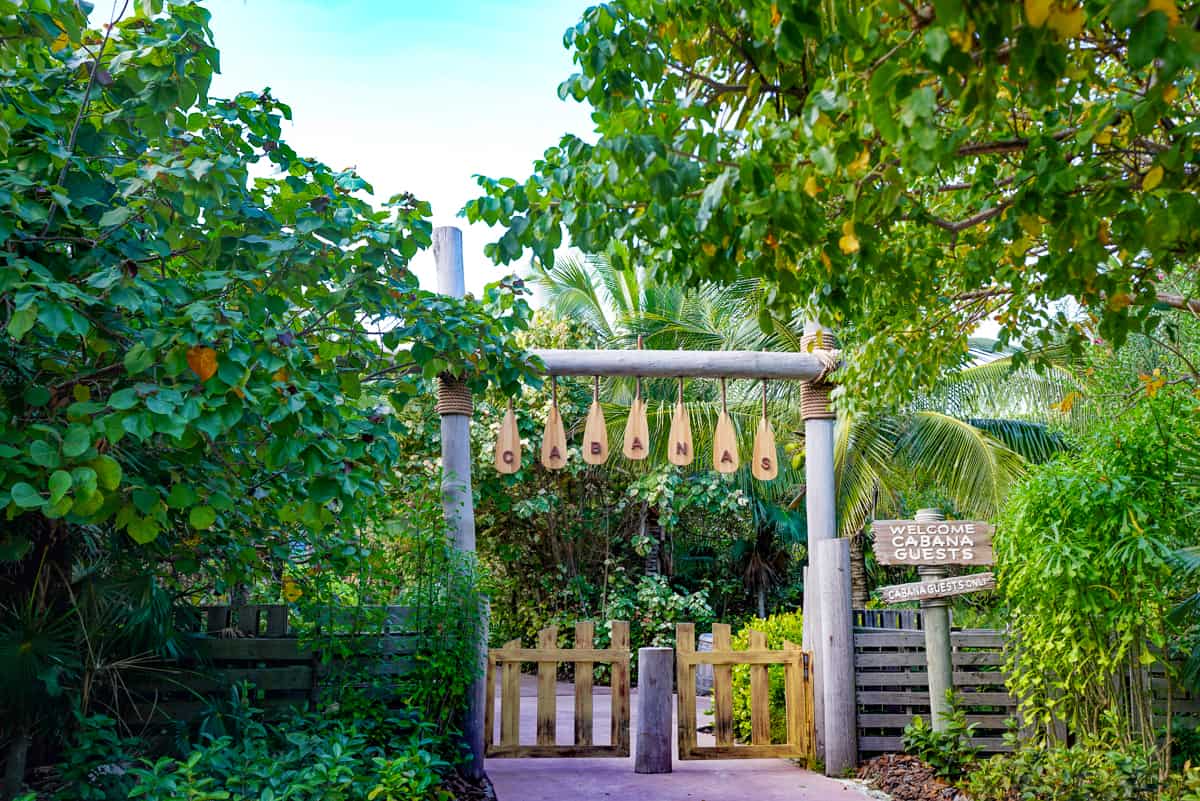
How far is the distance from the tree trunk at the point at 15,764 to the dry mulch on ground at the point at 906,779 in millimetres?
4708

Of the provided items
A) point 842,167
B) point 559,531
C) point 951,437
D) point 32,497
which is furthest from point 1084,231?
point 559,531

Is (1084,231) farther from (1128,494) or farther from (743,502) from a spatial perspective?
(743,502)

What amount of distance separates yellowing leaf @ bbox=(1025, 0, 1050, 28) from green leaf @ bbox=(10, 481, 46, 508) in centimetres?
303

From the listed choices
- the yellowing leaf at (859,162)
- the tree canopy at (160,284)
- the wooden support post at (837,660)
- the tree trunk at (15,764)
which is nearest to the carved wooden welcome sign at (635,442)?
the wooden support post at (837,660)

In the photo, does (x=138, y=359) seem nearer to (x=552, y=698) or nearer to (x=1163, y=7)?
(x=1163, y=7)

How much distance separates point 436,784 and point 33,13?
425 centimetres

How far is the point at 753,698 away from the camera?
6949mm

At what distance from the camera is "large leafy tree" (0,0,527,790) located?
3.23 m

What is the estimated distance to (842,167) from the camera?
2715 millimetres

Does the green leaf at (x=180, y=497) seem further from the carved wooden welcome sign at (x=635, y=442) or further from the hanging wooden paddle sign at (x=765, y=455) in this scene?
the hanging wooden paddle sign at (x=765, y=455)

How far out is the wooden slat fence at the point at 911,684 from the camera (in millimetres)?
6324

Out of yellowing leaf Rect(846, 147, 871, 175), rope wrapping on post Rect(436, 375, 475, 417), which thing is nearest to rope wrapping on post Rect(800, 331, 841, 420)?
rope wrapping on post Rect(436, 375, 475, 417)

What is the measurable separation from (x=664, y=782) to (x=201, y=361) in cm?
448

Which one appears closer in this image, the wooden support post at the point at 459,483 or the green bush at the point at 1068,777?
the green bush at the point at 1068,777
